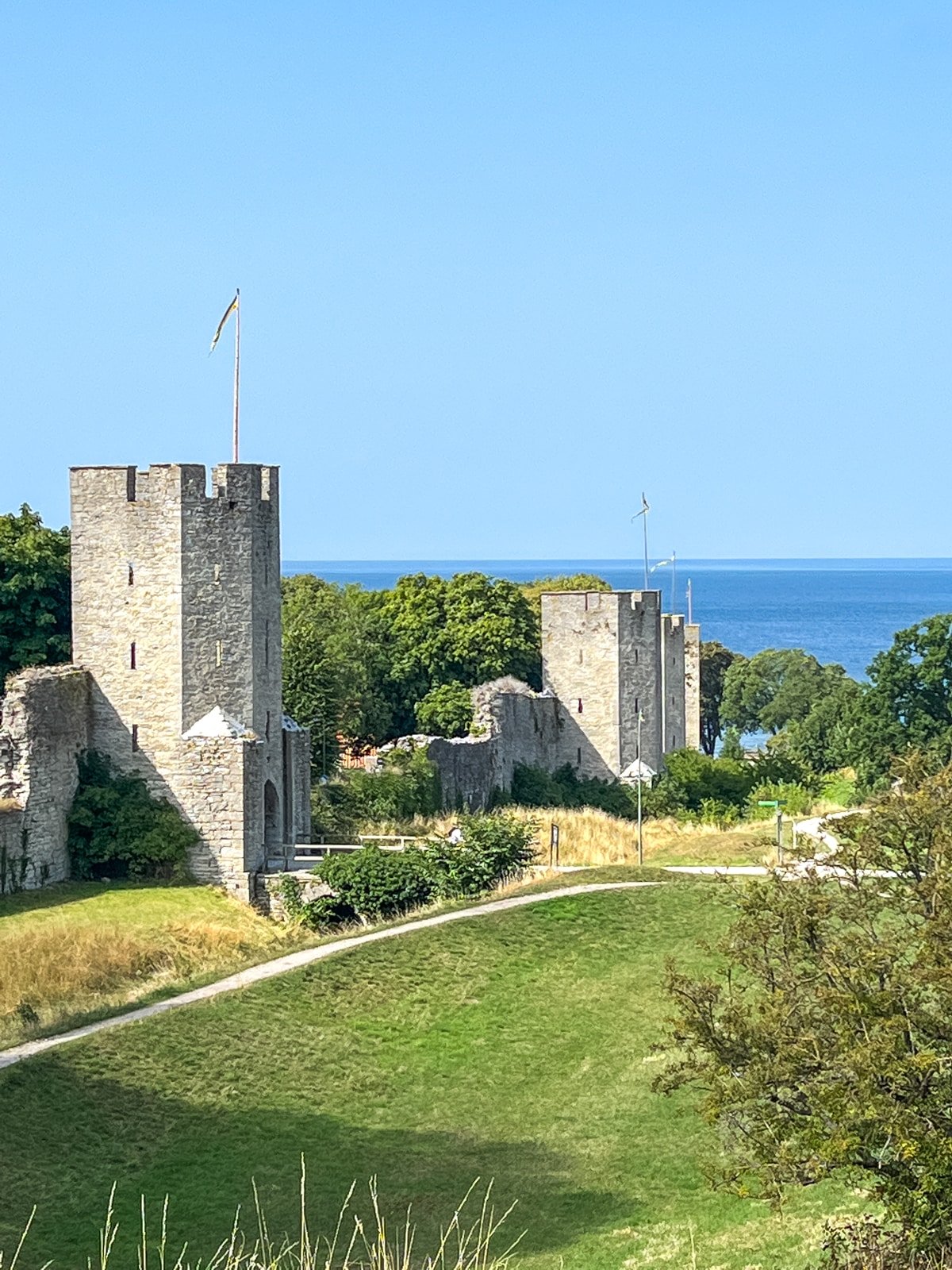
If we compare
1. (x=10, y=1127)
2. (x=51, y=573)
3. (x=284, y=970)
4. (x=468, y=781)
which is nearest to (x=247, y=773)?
(x=51, y=573)

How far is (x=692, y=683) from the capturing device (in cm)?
6431

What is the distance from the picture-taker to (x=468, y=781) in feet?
151

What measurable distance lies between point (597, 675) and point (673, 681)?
5.70 metres

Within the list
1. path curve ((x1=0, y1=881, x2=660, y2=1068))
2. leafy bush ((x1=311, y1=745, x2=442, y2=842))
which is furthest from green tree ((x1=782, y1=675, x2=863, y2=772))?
path curve ((x1=0, y1=881, x2=660, y2=1068))

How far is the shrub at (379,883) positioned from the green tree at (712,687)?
62788mm

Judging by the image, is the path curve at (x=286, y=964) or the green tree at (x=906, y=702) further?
the green tree at (x=906, y=702)

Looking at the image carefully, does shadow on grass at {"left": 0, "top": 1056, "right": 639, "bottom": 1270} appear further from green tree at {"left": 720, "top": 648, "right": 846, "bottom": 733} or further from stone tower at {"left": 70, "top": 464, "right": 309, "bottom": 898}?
green tree at {"left": 720, "top": 648, "right": 846, "bottom": 733}

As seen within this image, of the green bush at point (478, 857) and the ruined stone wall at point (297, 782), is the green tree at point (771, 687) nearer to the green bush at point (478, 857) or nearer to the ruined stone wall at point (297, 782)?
the ruined stone wall at point (297, 782)

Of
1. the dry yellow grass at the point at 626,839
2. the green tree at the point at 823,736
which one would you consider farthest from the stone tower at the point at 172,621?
the green tree at the point at 823,736

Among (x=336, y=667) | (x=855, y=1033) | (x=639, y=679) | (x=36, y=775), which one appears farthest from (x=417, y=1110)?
(x=639, y=679)

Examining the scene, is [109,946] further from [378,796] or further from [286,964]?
[378,796]

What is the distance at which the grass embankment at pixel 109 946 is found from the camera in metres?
26.0

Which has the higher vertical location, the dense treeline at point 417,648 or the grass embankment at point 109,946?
the dense treeline at point 417,648

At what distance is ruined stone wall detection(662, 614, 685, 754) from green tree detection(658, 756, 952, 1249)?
39819 millimetres
